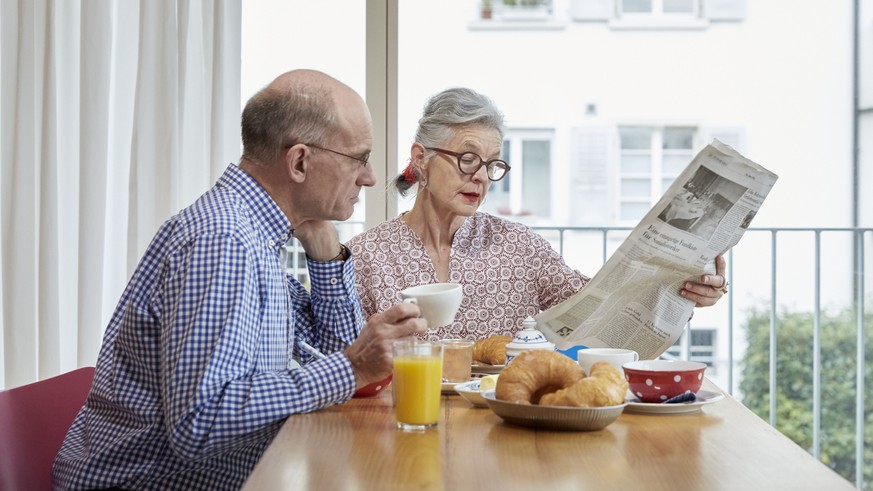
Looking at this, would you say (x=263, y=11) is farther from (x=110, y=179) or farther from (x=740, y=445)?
(x=740, y=445)

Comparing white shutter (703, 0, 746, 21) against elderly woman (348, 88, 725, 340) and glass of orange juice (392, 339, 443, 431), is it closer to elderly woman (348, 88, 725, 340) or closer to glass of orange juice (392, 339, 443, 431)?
elderly woman (348, 88, 725, 340)

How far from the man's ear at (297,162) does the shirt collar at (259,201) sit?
53mm

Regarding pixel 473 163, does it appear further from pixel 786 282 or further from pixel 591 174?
pixel 591 174

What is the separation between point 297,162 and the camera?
1.52 metres

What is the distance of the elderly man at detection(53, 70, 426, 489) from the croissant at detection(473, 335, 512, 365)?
32 centimetres

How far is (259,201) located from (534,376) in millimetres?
523

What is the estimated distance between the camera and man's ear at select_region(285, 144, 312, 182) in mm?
1509

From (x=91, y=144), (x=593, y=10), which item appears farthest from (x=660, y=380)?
(x=593, y=10)

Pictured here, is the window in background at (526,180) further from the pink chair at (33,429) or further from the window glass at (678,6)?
the pink chair at (33,429)

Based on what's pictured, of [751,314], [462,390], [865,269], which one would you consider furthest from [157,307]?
[751,314]

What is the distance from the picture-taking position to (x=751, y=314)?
4777 millimetres

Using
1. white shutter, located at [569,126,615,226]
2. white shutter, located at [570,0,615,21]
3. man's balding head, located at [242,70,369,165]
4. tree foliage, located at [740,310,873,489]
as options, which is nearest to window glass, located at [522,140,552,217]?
white shutter, located at [569,126,615,226]

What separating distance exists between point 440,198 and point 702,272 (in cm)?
66

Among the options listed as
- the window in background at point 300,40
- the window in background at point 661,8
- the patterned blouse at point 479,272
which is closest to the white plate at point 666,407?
the patterned blouse at point 479,272
